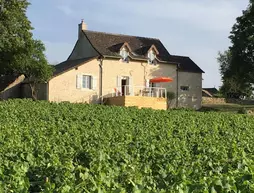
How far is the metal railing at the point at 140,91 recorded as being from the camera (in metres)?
38.7

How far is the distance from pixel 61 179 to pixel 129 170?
3.88 feet

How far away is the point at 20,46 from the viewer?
33719mm

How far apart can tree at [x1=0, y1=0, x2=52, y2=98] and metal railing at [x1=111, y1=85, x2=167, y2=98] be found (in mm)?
6736

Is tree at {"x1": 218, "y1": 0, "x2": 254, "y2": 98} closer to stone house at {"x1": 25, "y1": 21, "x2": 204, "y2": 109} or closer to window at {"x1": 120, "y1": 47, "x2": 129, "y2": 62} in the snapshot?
stone house at {"x1": 25, "y1": 21, "x2": 204, "y2": 109}

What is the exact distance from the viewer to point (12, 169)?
6766 mm

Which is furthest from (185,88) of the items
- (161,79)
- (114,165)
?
(114,165)

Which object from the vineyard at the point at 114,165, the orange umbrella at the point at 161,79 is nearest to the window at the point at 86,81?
the orange umbrella at the point at 161,79

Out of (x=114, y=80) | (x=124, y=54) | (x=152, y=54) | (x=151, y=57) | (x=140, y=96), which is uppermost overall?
(x=152, y=54)

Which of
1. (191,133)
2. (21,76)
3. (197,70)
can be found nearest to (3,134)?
(191,133)

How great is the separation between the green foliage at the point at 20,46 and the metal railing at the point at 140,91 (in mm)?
6755

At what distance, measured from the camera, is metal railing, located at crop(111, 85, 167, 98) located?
38650 mm

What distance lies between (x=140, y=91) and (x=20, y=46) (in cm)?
1091

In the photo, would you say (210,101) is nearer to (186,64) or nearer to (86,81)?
(186,64)

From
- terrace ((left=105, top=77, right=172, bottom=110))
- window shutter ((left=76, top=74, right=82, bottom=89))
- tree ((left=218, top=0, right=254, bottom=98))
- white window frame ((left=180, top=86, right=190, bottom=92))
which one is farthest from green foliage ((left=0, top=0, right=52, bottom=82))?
tree ((left=218, top=0, right=254, bottom=98))
